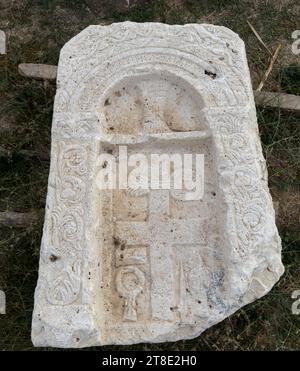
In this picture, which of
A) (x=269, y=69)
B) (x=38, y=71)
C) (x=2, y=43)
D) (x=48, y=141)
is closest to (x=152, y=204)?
(x=48, y=141)

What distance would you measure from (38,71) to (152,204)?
73.8 inches

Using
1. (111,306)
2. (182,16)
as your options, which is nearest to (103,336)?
(111,306)

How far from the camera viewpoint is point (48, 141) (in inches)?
Result: 179

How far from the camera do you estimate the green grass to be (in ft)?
13.1

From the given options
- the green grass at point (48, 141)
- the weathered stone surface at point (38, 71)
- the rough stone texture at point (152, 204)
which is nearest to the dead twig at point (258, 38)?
the green grass at point (48, 141)

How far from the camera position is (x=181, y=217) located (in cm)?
353

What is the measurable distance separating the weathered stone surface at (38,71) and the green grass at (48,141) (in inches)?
3.6

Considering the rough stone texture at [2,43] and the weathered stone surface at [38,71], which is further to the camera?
the rough stone texture at [2,43]

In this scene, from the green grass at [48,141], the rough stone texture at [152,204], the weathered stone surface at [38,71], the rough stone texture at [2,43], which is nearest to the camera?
the rough stone texture at [152,204]

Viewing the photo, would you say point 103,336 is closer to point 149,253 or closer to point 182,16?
point 149,253

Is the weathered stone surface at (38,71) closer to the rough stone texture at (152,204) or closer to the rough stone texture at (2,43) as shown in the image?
the rough stone texture at (2,43)

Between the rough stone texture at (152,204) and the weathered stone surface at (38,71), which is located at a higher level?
the weathered stone surface at (38,71)

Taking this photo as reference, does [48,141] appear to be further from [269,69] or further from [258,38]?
[258,38]

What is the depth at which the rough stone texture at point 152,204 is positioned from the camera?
10.5 ft
